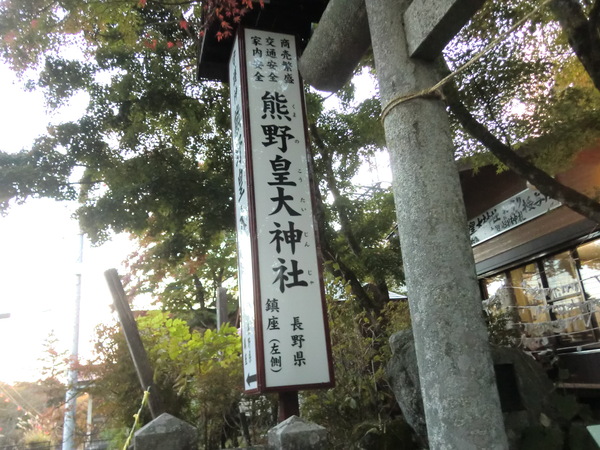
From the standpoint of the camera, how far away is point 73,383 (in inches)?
267

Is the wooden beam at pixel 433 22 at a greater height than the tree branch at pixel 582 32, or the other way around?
the tree branch at pixel 582 32

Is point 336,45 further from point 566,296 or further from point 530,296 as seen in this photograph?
point 530,296

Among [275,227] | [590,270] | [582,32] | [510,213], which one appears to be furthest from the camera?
[510,213]

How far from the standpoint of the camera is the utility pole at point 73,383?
6.79m

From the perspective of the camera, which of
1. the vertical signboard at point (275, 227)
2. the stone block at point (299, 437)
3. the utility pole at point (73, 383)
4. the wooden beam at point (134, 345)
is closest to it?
the stone block at point (299, 437)

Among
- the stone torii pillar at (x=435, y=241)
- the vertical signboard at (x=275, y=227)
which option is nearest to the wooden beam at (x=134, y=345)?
the vertical signboard at (x=275, y=227)

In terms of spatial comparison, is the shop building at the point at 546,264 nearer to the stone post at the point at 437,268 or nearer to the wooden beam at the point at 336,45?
the wooden beam at the point at 336,45

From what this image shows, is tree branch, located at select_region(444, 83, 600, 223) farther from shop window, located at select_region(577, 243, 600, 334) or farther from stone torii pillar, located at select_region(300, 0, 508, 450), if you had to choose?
shop window, located at select_region(577, 243, 600, 334)

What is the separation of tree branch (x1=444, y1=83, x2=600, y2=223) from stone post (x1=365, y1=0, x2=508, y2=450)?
366 centimetres

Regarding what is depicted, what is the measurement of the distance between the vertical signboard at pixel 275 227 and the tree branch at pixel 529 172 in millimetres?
2160

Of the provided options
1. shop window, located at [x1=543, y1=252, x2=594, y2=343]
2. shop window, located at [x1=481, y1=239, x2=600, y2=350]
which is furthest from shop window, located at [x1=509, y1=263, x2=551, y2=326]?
shop window, located at [x1=543, y1=252, x2=594, y2=343]

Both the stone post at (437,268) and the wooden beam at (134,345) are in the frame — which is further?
the wooden beam at (134,345)

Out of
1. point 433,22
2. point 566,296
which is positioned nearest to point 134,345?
point 433,22

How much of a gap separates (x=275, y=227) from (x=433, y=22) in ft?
9.51
